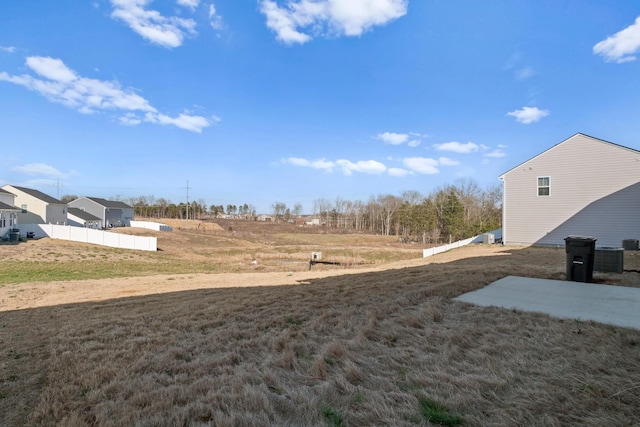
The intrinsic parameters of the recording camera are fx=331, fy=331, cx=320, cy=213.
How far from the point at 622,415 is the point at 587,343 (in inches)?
65.1

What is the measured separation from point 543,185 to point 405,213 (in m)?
25.3

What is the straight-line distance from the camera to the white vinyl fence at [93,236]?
2670cm

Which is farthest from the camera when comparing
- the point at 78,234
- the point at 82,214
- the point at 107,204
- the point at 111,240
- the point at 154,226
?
the point at 107,204

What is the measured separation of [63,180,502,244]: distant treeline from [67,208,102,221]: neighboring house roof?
1137 inches

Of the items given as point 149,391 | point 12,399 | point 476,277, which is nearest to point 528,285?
point 476,277

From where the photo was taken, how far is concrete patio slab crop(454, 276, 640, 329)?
4.81m

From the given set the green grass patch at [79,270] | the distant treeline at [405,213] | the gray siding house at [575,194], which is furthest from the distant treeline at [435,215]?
the green grass patch at [79,270]

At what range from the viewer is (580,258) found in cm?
754

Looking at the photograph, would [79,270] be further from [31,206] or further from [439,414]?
[31,206]

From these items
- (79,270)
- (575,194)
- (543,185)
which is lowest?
(79,270)

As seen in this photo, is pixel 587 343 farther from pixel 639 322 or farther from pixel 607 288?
pixel 607 288

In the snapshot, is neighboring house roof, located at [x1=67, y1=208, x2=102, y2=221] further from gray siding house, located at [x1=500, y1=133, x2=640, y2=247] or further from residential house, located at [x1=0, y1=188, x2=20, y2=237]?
gray siding house, located at [x1=500, y1=133, x2=640, y2=247]

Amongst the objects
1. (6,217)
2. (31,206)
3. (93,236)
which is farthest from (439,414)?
(31,206)

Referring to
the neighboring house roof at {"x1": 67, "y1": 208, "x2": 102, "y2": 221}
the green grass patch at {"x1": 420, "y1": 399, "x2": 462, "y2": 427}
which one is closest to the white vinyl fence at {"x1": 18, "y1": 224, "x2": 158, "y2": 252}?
the neighboring house roof at {"x1": 67, "y1": 208, "x2": 102, "y2": 221}
